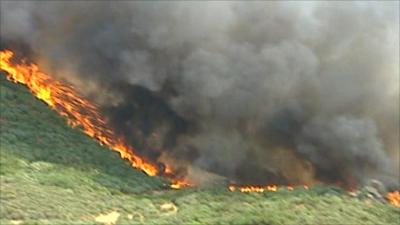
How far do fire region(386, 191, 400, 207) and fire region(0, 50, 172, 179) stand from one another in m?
16.1

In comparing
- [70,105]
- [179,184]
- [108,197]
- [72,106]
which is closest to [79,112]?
[72,106]

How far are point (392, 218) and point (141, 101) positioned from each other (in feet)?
77.3

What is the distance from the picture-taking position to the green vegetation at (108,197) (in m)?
41.2

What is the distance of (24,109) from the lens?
5528cm

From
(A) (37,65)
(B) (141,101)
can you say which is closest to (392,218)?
(B) (141,101)

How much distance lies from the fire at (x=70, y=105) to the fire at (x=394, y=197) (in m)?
16.1

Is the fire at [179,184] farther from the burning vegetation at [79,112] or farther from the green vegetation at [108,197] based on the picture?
the green vegetation at [108,197]

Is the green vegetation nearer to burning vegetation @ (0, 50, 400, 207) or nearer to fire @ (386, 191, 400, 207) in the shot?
burning vegetation @ (0, 50, 400, 207)

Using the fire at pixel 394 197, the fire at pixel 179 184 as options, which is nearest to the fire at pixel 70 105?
the fire at pixel 179 184

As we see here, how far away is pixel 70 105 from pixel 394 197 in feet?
83.3

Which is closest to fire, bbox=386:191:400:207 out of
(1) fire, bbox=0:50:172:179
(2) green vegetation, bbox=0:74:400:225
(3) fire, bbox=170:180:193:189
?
(2) green vegetation, bbox=0:74:400:225

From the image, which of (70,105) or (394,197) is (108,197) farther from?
(394,197)

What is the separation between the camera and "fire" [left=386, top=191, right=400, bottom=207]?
51.3m

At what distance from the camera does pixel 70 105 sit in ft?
194
